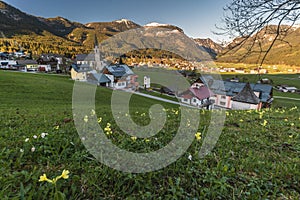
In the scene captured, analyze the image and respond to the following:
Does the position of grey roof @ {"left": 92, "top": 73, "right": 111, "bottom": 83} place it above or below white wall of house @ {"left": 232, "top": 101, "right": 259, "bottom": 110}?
above

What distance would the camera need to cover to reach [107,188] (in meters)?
1.89

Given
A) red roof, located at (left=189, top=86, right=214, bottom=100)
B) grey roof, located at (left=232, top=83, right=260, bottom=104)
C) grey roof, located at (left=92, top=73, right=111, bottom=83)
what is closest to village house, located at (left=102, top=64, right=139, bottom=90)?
grey roof, located at (left=92, top=73, right=111, bottom=83)

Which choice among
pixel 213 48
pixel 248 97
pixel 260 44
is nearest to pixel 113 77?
pixel 248 97

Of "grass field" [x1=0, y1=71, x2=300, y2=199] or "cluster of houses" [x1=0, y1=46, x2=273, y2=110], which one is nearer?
"grass field" [x1=0, y1=71, x2=300, y2=199]

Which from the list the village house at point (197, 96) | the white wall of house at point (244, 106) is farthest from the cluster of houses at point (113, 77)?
the white wall of house at point (244, 106)

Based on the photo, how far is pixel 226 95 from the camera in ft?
116

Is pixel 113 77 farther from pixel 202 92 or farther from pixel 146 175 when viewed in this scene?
pixel 146 175

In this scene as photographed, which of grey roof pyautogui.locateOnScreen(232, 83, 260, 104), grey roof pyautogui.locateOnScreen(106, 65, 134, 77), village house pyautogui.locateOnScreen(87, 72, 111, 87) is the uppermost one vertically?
grey roof pyautogui.locateOnScreen(106, 65, 134, 77)

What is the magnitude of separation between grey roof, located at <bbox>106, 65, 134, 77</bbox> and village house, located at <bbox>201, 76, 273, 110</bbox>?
18909mm

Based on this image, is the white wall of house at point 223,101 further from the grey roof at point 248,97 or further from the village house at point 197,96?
the grey roof at point 248,97

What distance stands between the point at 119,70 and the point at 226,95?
89.9 ft

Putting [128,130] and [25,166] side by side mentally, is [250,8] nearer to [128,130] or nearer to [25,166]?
[128,130]

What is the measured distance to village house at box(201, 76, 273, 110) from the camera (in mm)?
29109

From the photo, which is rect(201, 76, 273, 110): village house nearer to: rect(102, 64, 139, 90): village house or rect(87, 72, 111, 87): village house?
rect(102, 64, 139, 90): village house
